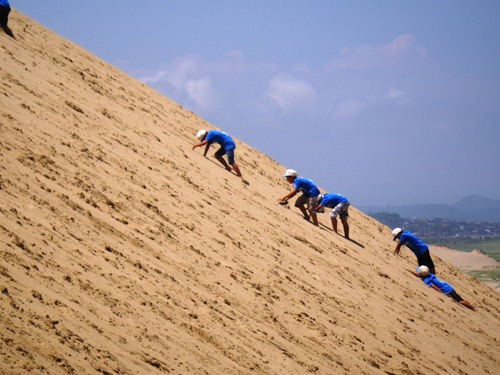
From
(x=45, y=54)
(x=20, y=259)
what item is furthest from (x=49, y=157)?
(x=45, y=54)

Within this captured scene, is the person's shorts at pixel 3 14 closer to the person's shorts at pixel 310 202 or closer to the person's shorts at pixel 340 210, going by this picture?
the person's shorts at pixel 310 202

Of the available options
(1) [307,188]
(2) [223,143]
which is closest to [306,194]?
(1) [307,188]

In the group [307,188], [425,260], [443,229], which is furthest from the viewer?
[443,229]

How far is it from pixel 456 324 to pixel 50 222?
7.08 metres

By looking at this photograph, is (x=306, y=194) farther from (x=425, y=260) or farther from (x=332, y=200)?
(x=425, y=260)

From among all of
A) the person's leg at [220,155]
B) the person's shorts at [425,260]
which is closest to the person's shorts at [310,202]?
the person's leg at [220,155]

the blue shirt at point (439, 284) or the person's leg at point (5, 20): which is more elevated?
the person's leg at point (5, 20)

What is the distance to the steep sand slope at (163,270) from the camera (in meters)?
4.29

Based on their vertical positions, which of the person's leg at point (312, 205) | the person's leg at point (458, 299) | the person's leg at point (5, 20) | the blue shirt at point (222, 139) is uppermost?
the person's leg at point (5, 20)

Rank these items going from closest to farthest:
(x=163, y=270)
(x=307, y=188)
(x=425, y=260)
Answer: (x=163, y=270) < (x=307, y=188) < (x=425, y=260)

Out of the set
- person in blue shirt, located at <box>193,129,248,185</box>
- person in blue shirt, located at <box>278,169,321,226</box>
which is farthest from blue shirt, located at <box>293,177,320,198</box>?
person in blue shirt, located at <box>193,129,248,185</box>

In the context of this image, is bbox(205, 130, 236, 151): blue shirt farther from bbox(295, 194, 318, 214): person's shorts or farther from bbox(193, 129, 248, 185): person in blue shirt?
bbox(295, 194, 318, 214): person's shorts

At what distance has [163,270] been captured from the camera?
5.69 meters

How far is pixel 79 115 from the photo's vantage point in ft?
30.1
